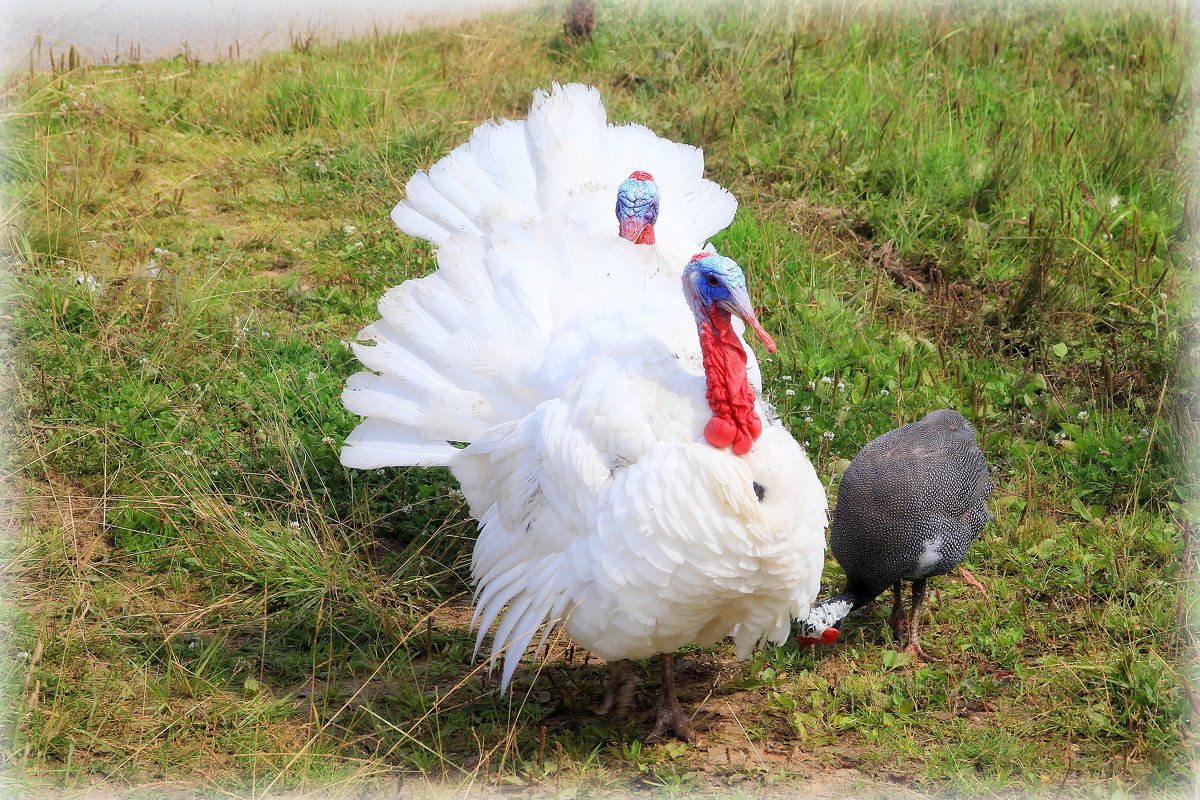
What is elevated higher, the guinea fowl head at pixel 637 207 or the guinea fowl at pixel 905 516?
the guinea fowl head at pixel 637 207

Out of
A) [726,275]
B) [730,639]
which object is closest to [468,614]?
[730,639]

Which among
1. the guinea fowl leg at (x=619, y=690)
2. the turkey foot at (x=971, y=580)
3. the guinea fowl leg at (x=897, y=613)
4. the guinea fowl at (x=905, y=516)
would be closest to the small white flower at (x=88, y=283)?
the guinea fowl leg at (x=619, y=690)

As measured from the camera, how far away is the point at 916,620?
4.32m

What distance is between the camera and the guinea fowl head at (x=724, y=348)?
345 centimetres

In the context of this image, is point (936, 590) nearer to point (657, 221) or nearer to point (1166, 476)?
point (1166, 476)

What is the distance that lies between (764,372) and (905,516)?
59.5 inches

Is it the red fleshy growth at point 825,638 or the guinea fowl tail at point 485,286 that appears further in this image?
the guinea fowl tail at point 485,286

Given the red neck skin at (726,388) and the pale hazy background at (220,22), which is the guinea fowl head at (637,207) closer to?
the red neck skin at (726,388)

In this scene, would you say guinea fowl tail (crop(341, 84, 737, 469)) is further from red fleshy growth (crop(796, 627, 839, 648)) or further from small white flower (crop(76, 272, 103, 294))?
small white flower (crop(76, 272, 103, 294))

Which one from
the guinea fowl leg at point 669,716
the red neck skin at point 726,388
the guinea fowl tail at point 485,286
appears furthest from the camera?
the guinea fowl tail at point 485,286

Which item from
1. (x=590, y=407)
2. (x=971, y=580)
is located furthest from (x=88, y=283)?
(x=971, y=580)

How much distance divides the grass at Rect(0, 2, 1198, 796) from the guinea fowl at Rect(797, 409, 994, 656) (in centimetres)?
25

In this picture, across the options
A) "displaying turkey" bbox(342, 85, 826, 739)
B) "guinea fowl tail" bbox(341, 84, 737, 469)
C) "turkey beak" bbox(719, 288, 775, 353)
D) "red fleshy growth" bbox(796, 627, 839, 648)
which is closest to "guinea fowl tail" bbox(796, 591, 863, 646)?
"red fleshy growth" bbox(796, 627, 839, 648)

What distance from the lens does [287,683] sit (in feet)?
13.4
